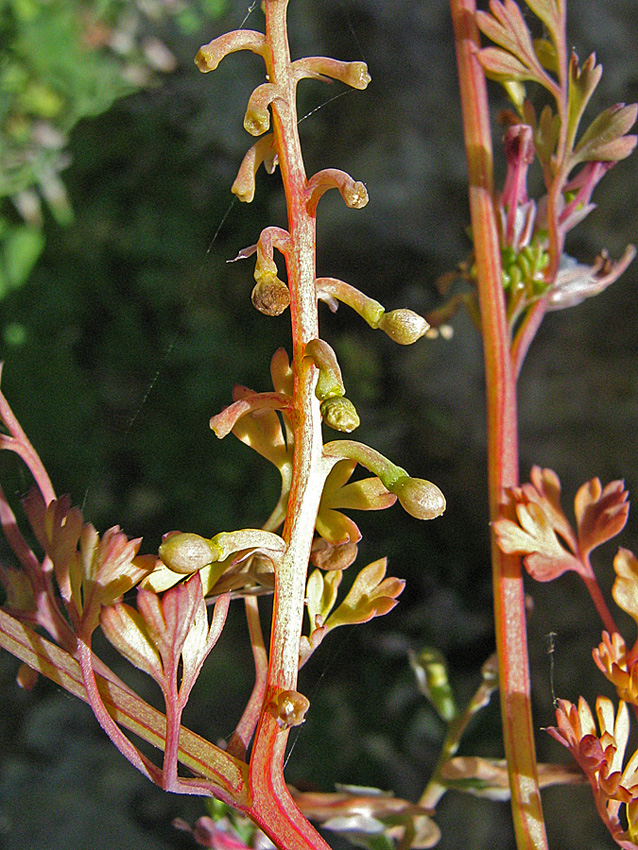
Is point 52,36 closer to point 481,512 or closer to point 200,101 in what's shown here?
point 200,101

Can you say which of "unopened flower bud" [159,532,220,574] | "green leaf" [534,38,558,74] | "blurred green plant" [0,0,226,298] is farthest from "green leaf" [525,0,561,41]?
"blurred green plant" [0,0,226,298]

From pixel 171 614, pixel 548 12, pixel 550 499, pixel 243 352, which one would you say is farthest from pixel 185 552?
pixel 243 352

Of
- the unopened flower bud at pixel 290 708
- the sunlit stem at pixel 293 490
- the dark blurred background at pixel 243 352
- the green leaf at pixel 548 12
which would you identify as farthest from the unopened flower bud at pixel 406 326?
the dark blurred background at pixel 243 352

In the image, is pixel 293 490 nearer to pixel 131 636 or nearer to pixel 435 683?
pixel 131 636

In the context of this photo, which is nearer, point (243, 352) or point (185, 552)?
point (185, 552)

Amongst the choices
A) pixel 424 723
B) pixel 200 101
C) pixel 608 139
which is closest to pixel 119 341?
pixel 200 101

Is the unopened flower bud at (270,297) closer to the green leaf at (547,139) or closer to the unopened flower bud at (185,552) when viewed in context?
the unopened flower bud at (185,552)

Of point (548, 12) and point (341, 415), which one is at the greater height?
point (548, 12)

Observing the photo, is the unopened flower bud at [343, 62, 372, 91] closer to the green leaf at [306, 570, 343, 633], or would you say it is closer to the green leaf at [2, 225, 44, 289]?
the green leaf at [306, 570, 343, 633]
